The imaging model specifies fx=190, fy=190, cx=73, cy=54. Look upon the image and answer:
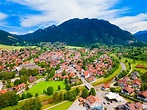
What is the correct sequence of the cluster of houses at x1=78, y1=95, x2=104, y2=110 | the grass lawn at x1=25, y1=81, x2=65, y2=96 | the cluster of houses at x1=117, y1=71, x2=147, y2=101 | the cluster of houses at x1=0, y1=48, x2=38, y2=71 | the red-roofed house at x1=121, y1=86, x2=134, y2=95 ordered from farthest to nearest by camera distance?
1. the cluster of houses at x1=0, y1=48, x2=38, y2=71
2. the grass lawn at x1=25, y1=81, x2=65, y2=96
3. the red-roofed house at x1=121, y1=86, x2=134, y2=95
4. the cluster of houses at x1=117, y1=71, x2=147, y2=101
5. the cluster of houses at x1=78, y1=95, x2=104, y2=110

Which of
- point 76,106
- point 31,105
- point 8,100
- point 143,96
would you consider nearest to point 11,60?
point 8,100

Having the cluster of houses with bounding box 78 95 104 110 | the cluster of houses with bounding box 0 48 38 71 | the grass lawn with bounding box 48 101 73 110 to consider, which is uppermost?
the cluster of houses with bounding box 0 48 38 71

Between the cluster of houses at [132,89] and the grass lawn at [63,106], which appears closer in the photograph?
the grass lawn at [63,106]

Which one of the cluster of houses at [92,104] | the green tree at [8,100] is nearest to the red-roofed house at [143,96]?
the cluster of houses at [92,104]

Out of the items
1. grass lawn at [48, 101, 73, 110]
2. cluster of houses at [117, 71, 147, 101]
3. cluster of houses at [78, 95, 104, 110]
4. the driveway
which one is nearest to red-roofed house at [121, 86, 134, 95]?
cluster of houses at [117, 71, 147, 101]

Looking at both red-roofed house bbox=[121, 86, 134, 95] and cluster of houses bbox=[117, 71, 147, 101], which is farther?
red-roofed house bbox=[121, 86, 134, 95]

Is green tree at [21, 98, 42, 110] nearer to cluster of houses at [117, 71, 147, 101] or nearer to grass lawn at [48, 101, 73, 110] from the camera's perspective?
grass lawn at [48, 101, 73, 110]

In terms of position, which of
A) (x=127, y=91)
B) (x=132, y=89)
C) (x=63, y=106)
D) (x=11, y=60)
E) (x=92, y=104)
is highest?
(x=11, y=60)

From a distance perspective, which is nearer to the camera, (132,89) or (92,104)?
(92,104)

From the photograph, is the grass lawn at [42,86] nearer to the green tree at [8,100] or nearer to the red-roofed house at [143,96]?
the green tree at [8,100]

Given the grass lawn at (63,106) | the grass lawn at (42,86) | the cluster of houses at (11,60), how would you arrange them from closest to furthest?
the grass lawn at (63,106)
the grass lawn at (42,86)
the cluster of houses at (11,60)

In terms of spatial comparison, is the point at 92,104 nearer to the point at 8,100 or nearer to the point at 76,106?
the point at 76,106

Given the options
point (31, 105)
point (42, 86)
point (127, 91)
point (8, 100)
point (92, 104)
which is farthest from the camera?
point (42, 86)
